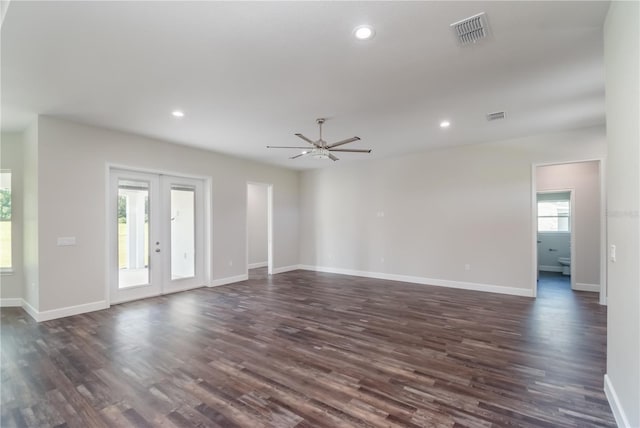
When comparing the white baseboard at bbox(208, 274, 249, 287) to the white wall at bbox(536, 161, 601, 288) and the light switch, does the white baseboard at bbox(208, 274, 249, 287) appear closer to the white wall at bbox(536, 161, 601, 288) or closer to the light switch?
Result: the light switch

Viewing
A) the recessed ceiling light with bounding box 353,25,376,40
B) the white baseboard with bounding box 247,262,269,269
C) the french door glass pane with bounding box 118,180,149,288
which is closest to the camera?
the recessed ceiling light with bounding box 353,25,376,40

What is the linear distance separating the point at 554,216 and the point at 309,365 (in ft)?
28.7

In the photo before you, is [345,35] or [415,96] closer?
[345,35]

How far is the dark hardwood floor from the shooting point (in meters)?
2.16

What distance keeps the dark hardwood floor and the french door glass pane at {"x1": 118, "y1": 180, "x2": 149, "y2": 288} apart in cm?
67

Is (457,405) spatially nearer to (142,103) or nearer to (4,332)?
(142,103)

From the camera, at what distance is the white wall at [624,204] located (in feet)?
5.65

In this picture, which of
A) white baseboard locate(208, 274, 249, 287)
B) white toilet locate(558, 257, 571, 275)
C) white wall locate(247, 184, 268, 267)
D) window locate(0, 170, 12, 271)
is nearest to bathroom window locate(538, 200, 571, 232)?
white toilet locate(558, 257, 571, 275)

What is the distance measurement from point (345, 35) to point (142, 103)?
114 inches

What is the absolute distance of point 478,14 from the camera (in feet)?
7.17

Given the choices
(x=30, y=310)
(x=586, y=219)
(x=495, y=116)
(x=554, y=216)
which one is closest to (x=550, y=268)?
(x=554, y=216)

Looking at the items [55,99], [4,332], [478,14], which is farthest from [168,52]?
[4,332]

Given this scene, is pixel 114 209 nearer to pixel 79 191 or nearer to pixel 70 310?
pixel 79 191

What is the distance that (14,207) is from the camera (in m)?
5.13
